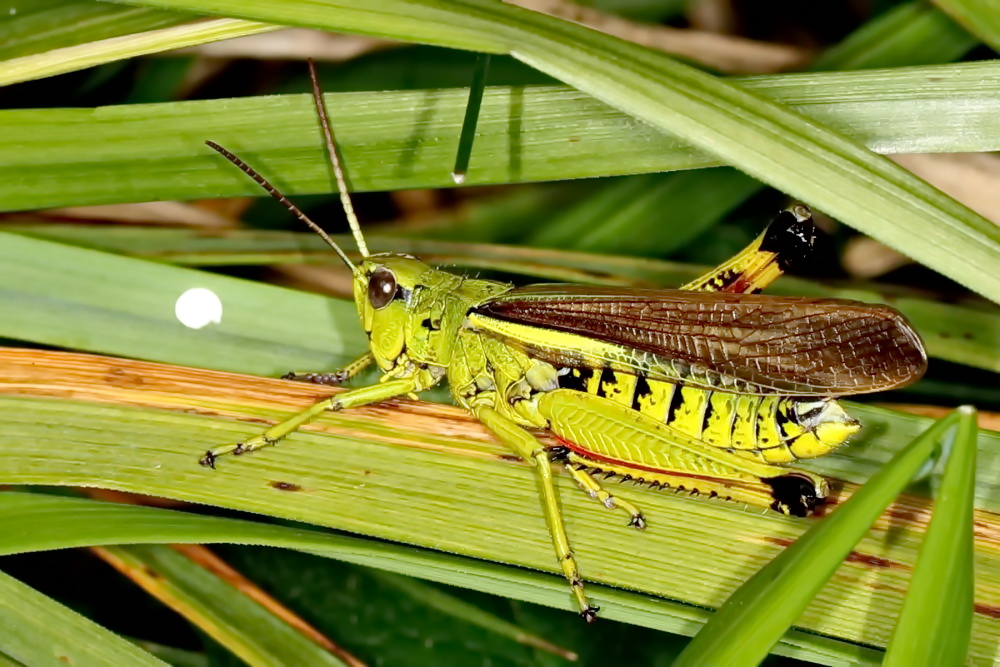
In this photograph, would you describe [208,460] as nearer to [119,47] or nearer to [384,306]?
[384,306]

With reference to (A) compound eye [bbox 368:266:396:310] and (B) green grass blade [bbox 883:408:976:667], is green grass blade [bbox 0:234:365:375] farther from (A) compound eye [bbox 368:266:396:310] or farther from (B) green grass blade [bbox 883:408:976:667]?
(B) green grass blade [bbox 883:408:976:667]

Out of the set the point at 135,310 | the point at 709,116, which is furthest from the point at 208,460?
the point at 709,116

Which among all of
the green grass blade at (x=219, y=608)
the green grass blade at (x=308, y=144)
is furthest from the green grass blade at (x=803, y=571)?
the green grass blade at (x=219, y=608)

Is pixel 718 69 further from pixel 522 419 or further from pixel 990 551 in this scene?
pixel 990 551

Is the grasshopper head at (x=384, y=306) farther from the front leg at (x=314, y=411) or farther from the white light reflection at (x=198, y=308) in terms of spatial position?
the white light reflection at (x=198, y=308)

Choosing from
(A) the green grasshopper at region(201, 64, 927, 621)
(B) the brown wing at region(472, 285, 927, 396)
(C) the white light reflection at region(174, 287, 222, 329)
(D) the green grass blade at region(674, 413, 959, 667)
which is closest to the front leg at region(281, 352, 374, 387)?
(A) the green grasshopper at region(201, 64, 927, 621)

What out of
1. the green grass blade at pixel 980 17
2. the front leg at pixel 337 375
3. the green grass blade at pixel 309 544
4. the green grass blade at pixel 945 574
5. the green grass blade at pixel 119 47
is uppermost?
the green grass blade at pixel 980 17
